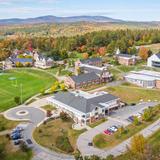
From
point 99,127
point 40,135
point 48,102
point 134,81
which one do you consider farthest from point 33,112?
point 134,81

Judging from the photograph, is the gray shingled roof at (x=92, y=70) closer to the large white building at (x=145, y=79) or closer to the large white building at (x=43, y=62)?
the large white building at (x=145, y=79)

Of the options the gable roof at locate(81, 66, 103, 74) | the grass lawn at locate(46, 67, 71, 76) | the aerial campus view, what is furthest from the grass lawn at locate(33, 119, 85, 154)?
the grass lawn at locate(46, 67, 71, 76)

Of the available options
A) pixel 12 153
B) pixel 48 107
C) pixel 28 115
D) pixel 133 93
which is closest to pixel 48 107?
pixel 48 107

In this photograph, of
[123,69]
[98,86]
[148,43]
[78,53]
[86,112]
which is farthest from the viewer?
[148,43]

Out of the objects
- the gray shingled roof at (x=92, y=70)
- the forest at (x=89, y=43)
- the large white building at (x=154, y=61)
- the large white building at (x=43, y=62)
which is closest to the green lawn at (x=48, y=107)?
the gray shingled roof at (x=92, y=70)

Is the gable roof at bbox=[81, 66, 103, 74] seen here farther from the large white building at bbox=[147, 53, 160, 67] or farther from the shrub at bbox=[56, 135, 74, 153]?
the shrub at bbox=[56, 135, 74, 153]

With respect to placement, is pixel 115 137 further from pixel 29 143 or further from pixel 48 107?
pixel 48 107

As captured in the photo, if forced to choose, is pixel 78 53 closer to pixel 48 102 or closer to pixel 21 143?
pixel 48 102
